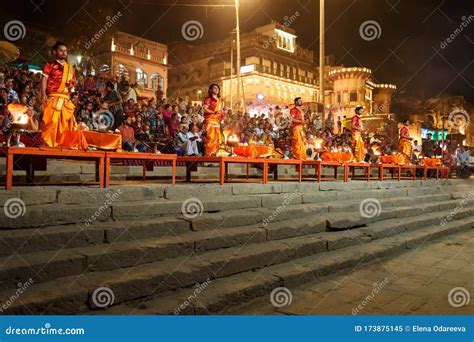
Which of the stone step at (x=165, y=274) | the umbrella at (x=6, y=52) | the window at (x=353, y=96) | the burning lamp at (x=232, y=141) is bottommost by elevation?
the stone step at (x=165, y=274)

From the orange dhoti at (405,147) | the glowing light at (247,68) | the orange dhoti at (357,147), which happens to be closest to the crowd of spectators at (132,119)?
the orange dhoti at (405,147)

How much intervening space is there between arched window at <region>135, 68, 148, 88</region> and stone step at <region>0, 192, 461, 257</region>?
27.8 metres

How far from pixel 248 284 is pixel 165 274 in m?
0.89

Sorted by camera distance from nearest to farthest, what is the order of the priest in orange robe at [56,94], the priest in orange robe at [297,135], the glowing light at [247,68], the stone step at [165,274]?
the stone step at [165,274] < the priest in orange robe at [56,94] < the priest in orange robe at [297,135] < the glowing light at [247,68]

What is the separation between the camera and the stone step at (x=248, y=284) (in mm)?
3412

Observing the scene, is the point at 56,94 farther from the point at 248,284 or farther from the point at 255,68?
the point at 255,68

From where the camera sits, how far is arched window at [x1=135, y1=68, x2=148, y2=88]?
31.6 m

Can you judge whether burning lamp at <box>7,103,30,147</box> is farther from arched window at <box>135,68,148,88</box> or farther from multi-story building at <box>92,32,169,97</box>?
arched window at <box>135,68,148,88</box>

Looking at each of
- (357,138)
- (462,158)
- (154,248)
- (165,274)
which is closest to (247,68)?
(462,158)

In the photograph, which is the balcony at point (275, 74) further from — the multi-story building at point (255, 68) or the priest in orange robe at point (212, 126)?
the priest in orange robe at point (212, 126)

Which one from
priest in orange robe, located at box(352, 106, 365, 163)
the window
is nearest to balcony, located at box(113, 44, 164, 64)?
priest in orange robe, located at box(352, 106, 365, 163)

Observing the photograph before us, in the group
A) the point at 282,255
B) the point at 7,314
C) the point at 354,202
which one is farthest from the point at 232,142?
the point at 7,314

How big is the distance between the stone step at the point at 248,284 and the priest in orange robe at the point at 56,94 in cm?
330

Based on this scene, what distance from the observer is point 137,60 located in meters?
31.4
